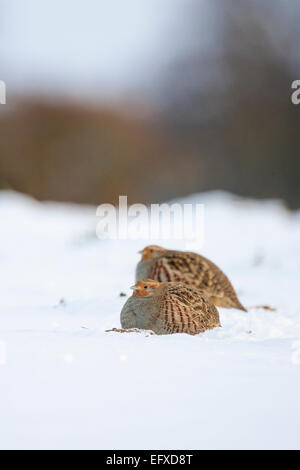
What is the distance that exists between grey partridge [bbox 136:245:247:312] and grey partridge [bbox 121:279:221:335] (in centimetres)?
97

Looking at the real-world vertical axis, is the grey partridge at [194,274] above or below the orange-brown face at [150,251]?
below

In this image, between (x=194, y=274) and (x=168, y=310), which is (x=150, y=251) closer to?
(x=194, y=274)

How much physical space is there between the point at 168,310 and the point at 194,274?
1272 millimetres

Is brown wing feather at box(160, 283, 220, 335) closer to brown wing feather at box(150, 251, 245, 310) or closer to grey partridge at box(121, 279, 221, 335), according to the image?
grey partridge at box(121, 279, 221, 335)

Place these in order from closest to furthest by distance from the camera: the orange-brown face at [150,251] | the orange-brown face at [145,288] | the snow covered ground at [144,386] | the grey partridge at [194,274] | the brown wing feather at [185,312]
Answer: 1. the snow covered ground at [144,386]
2. the brown wing feather at [185,312]
3. the orange-brown face at [145,288]
4. the grey partridge at [194,274]
5. the orange-brown face at [150,251]

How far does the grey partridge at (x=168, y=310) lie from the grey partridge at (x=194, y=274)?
3.17 feet

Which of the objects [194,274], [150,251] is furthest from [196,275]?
[150,251]

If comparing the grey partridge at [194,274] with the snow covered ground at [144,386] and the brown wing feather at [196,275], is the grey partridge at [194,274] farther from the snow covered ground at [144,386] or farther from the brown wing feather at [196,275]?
the snow covered ground at [144,386]

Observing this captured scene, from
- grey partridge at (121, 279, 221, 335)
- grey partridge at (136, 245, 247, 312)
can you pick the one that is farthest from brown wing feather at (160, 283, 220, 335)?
grey partridge at (136, 245, 247, 312)

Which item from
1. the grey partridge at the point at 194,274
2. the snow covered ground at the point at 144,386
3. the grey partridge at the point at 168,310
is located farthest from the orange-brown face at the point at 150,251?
the grey partridge at the point at 168,310

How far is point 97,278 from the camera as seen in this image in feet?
20.6

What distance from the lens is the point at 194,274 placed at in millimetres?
4547

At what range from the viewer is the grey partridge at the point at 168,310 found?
3.27m
